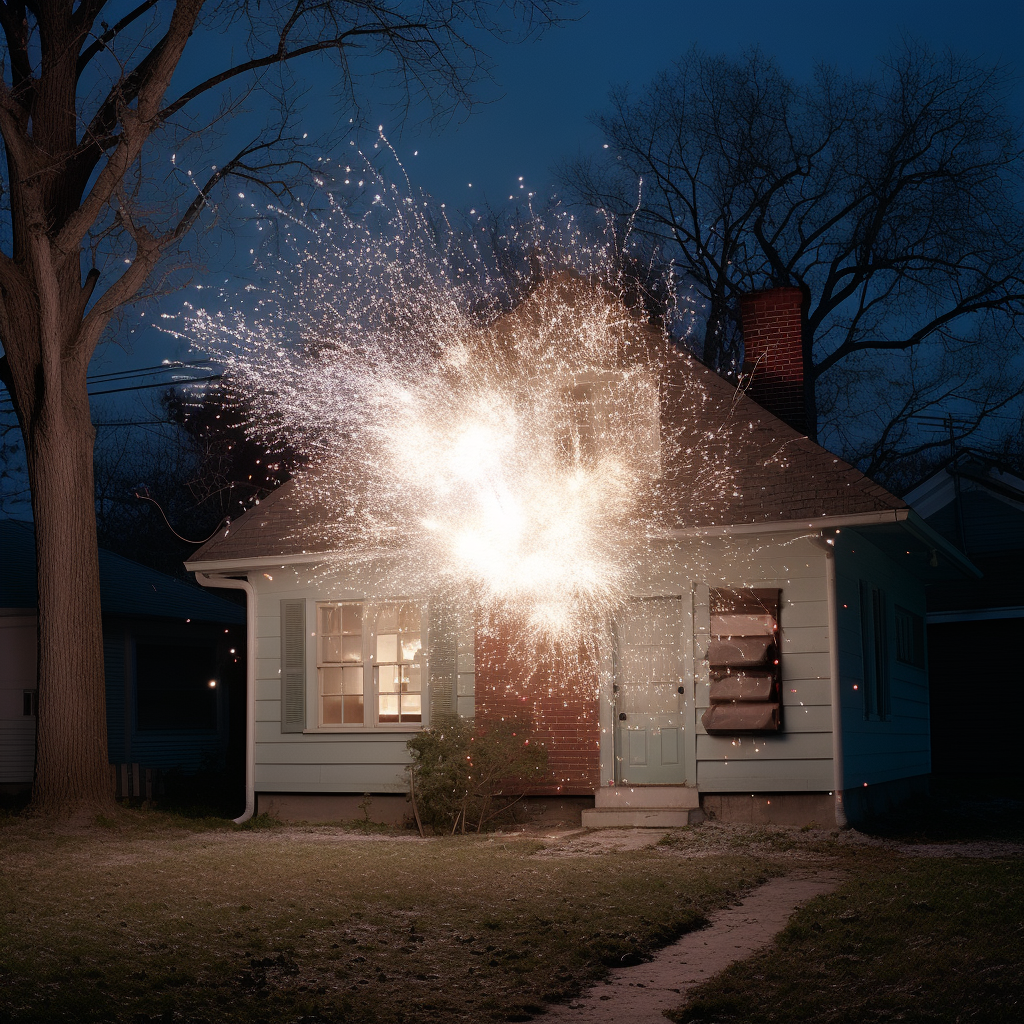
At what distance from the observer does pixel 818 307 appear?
85.3ft

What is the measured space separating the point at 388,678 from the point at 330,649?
0.76 metres

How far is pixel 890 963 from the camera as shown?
19.8 ft

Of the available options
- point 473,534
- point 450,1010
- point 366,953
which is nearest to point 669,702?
point 473,534

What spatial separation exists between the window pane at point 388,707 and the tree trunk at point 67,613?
3.08m

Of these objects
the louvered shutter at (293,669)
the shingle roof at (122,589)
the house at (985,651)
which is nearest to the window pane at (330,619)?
the louvered shutter at (293,669)

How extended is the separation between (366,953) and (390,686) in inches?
281

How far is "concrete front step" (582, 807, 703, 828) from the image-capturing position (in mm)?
11547

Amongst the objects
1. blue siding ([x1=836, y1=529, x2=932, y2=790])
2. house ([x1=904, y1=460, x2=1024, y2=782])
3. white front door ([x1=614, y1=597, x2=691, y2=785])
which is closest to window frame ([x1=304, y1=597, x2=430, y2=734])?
white front door ([x1=614, y1=597, x2=691, y2=785])

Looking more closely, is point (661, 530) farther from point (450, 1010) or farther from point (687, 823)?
point (450, 1010)

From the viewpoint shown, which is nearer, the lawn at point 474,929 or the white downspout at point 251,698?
the lawn at point 474,929

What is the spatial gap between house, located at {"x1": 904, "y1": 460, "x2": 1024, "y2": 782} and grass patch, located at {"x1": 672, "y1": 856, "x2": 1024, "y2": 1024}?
12396mm

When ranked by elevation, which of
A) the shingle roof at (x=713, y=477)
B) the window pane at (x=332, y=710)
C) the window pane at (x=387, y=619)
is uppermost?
the shingle roof at (x=713, y=477)

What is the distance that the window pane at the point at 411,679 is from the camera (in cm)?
1341

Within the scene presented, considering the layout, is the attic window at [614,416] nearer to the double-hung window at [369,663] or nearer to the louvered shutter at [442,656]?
the louvered shutter at [442,656]
